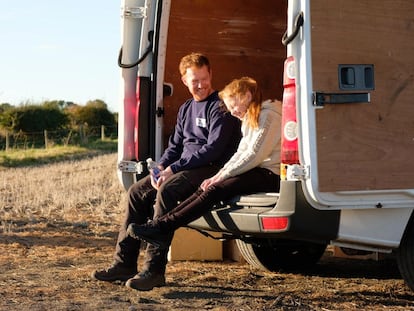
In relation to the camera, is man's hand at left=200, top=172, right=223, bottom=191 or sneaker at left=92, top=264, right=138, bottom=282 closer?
man's hand at left=200, top=172, right=223, bottom=191

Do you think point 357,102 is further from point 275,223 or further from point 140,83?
point 140,83

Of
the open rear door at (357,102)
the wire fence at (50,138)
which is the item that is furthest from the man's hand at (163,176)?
the wire fence at (50,138)

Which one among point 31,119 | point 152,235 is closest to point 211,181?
point 152,235

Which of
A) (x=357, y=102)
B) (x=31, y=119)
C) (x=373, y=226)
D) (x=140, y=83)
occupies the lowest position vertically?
(x=373, y=226)

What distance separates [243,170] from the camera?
549cm

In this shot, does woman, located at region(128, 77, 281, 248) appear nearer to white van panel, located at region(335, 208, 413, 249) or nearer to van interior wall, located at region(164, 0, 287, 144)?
white van panel, located at region(335, 208, 413, 249)

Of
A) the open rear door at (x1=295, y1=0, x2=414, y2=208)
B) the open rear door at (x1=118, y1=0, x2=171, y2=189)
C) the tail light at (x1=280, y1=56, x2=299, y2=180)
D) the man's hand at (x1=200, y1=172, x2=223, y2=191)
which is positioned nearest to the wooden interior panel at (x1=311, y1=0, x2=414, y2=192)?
the open rear door at (x1=295, y1=0, x2=414, y2=208)

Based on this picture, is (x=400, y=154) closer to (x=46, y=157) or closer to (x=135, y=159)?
(x=135, y=159)

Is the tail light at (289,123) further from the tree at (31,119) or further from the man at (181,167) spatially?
the tree at (31,119)

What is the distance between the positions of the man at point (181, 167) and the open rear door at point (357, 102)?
1081 millimetres

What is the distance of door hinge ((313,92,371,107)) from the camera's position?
4797mm

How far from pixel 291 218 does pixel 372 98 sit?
31.3 inches

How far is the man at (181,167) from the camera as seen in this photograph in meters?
5.71

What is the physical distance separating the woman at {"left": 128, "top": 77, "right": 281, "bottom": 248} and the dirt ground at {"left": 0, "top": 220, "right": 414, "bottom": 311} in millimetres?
461
